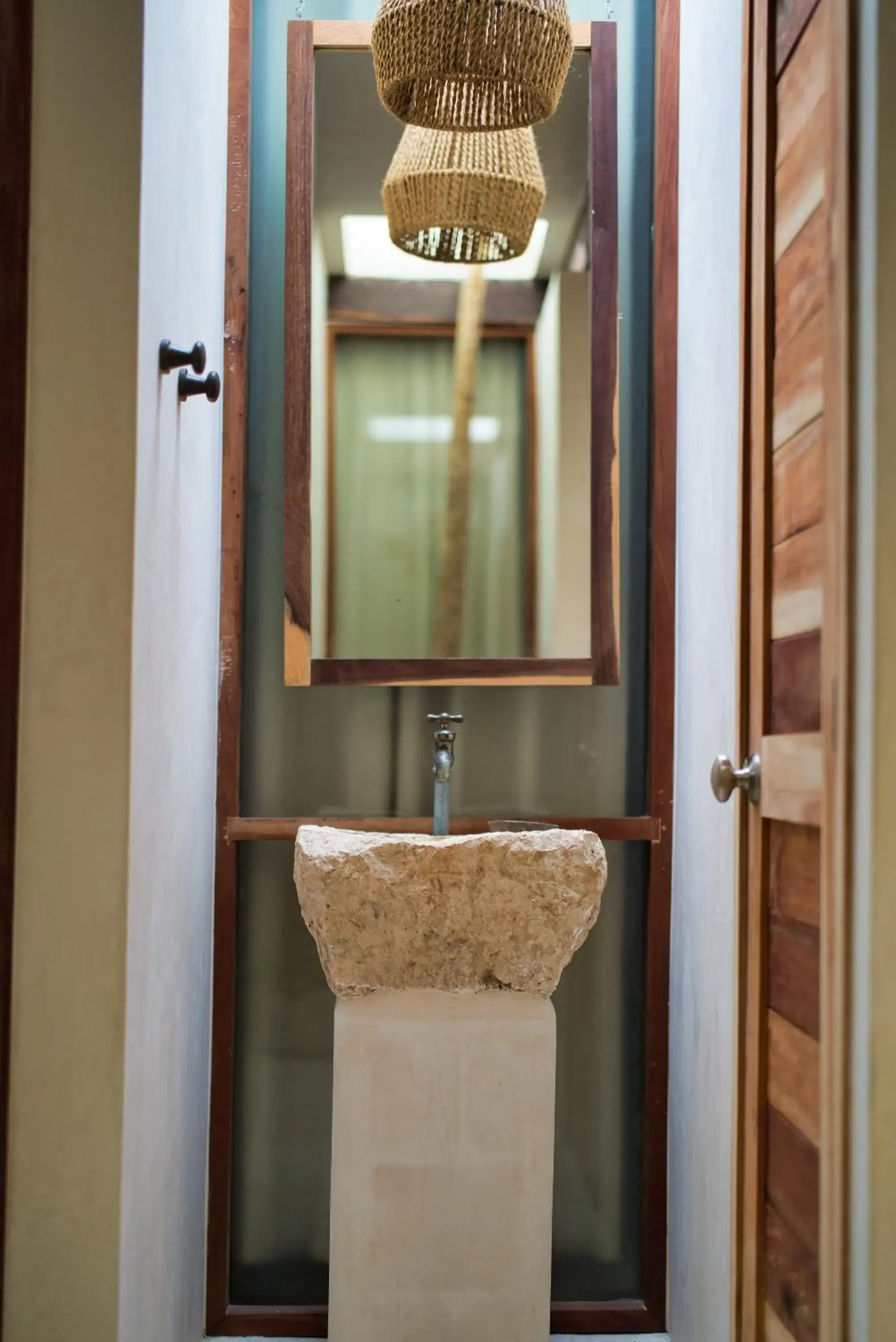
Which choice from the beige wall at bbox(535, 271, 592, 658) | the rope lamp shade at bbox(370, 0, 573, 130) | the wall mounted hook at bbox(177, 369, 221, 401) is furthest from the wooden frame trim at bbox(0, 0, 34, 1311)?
the beige wall at bbox(535, 271, 592, 658)

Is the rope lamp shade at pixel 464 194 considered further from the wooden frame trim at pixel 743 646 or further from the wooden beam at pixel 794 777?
the wooden beam at pixel 794 777

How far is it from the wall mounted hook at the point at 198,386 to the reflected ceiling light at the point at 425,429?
0.51 m

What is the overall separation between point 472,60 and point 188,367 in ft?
1.99

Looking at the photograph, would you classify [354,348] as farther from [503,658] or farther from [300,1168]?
[300,1168]

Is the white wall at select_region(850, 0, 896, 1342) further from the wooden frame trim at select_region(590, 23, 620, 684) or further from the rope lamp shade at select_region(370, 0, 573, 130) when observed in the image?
the wooden frame trim at select_region(590, 23, 620, 684)

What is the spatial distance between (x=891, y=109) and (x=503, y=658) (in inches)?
44.2

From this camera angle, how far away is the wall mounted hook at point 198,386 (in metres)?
1.56

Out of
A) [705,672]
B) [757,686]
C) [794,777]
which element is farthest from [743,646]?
[705,672]

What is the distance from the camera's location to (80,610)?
1.31m

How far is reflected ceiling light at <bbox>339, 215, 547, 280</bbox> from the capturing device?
6.68 ft

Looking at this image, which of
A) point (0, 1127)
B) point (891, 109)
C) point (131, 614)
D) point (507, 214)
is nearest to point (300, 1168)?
point (0, 1127)

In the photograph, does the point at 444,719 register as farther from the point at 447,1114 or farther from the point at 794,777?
the point at 794,777

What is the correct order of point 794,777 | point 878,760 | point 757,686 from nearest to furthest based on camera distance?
1. point 878,760
2. point 794,777
3. point 757,686

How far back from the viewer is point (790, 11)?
134cm
